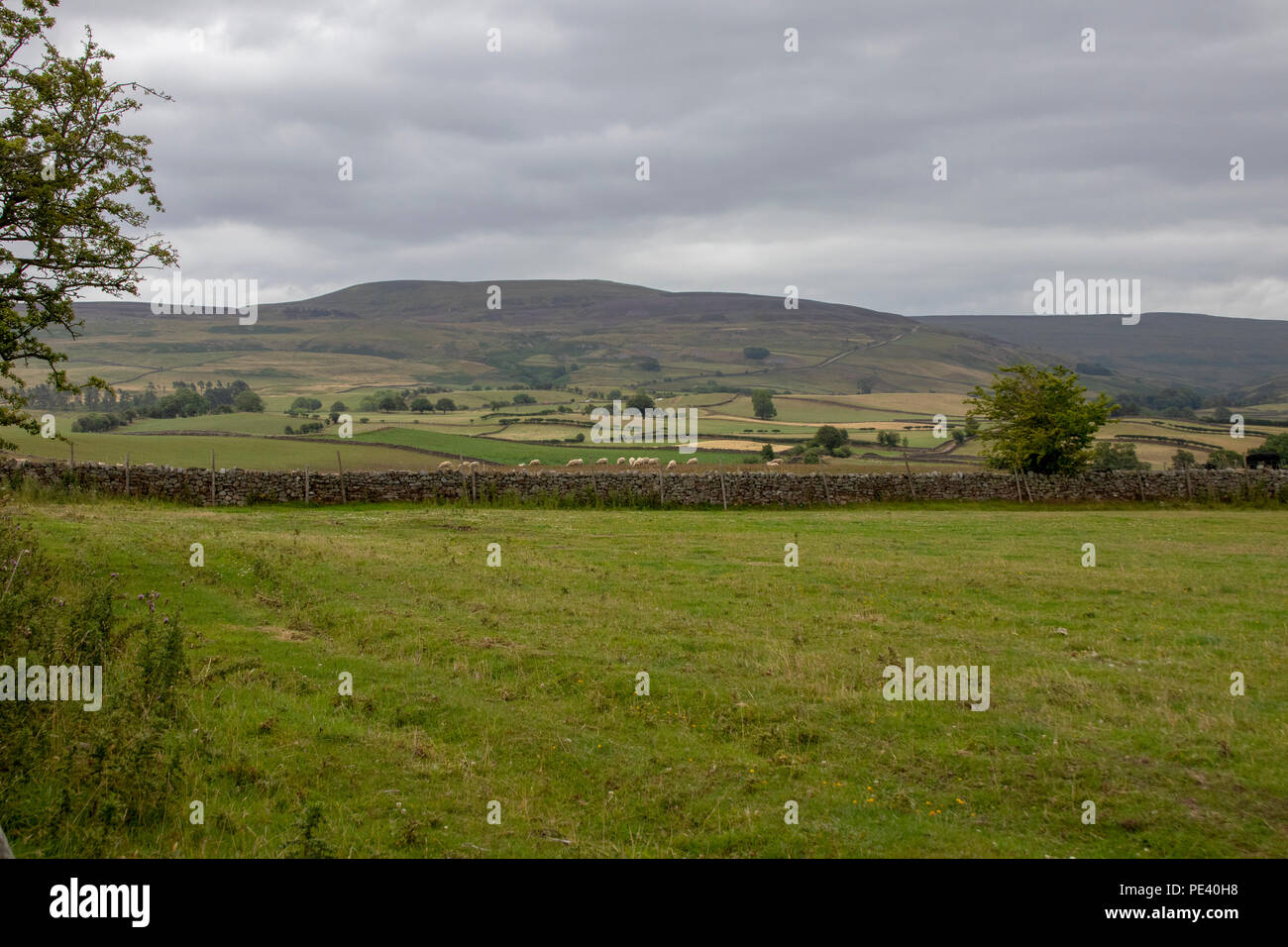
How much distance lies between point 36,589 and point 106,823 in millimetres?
6621

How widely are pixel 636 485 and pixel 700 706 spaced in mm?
28514

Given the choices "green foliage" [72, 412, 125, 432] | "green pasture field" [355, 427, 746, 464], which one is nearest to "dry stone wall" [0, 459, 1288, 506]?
"green pasture field" [355, 427, 746, 464]

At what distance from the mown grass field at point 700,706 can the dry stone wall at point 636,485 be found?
1210 centimetres

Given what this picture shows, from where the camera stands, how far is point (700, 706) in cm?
1116

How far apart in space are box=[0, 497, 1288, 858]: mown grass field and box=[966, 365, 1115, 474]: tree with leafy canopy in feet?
79.1

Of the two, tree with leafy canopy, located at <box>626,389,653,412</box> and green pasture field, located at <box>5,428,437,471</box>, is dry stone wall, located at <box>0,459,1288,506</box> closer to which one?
green pasture field, located at <box>5,428,437,471</box>

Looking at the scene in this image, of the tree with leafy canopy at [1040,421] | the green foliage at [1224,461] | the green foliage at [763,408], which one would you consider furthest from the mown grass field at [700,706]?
the green foliage at [763,408]

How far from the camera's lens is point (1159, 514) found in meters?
38.1

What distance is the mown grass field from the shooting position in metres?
7.93
